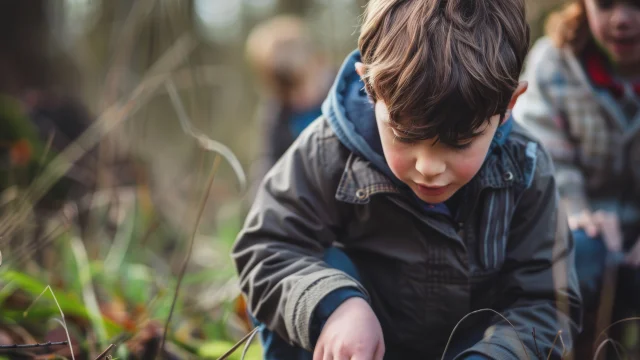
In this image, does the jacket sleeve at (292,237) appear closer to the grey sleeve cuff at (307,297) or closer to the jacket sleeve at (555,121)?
the grey sleeve cuff at (307,297)

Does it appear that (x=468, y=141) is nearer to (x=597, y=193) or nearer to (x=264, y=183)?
(x=264, y=183)

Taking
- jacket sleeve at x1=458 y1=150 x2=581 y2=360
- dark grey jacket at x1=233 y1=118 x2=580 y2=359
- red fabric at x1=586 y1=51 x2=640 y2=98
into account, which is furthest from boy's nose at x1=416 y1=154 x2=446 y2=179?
red fabric at x1=586 y1=51 x2=640 y2=98

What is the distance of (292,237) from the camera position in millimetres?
1229

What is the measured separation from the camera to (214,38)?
24.7 feet

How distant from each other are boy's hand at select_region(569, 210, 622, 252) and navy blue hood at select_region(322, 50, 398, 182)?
2.42ft

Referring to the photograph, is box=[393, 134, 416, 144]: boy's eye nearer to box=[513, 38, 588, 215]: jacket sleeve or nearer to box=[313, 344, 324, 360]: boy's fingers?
box=[313, 344, 324, 360]: boy's fingers

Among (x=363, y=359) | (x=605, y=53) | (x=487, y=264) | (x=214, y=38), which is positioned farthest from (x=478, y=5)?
(x=214, y=38)

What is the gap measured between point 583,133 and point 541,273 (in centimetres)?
70

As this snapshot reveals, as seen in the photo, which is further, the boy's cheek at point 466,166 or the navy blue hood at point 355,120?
the navy blue hood at point 355,120

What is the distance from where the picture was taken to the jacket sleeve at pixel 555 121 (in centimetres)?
183

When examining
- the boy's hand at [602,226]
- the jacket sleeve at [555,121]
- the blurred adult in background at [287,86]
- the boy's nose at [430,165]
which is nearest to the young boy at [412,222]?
the boy's nose at [430,165]

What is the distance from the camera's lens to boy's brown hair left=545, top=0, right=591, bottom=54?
5.97ft

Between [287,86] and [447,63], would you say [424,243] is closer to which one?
[447,63]

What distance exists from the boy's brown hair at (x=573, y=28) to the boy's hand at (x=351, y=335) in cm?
112
